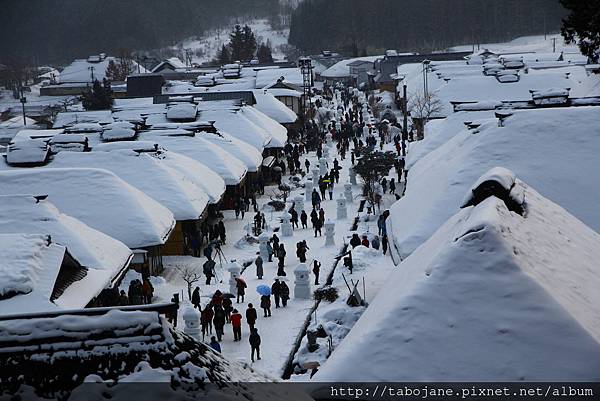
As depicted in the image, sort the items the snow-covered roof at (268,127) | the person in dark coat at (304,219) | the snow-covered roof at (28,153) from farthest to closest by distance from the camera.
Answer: the snow-covered roof at (268,127) < the person in dark coat at (304,219) < the snow-covered roof at (28,153)

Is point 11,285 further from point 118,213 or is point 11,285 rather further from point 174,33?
point 174,33

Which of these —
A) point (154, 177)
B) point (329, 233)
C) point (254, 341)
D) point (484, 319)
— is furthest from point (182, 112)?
point (484, 319)

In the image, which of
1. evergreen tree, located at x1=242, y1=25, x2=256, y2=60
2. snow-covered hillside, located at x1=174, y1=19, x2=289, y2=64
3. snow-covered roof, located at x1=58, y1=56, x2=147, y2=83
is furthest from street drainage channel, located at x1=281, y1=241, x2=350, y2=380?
snow-covered hillside, located at x1=174, y1=19, x2=289, y2=64

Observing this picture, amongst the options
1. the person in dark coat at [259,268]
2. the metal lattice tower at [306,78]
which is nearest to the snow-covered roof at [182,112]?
the person in dark coat at [259,268]

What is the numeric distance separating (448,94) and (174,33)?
150673mm

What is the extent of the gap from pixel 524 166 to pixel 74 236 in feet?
29.1

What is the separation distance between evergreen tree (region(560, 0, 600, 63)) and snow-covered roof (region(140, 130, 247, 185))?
1163cm

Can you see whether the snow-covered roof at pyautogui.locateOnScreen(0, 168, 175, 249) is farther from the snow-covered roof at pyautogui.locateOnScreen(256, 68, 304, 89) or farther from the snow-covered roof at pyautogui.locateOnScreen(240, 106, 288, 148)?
the snow-covered roof at pyautogui.locateOnScreen(256, 68, 304, 89)

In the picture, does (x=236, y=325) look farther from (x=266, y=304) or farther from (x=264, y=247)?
(x=264, y=247)

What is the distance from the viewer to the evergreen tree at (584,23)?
25.2 m

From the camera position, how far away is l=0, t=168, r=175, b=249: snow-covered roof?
21031mm

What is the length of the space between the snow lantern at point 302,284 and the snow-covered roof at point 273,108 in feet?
99.7

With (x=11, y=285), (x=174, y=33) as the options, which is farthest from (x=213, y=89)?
(x=174, y=33)

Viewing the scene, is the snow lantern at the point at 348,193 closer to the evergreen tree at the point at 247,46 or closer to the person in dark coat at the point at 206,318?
the person in dark coat at the point at 206,318
